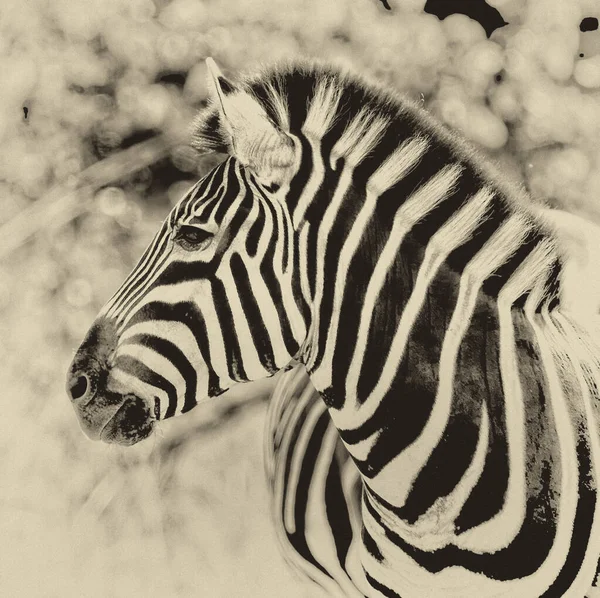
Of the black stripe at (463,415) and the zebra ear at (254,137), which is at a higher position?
the zebra ear at (254,137)

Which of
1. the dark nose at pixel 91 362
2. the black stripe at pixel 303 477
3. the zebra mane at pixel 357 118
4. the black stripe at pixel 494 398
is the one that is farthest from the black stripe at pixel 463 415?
the dark nose at pixel 91 362

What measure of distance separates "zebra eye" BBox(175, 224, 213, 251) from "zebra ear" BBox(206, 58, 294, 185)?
0.12m

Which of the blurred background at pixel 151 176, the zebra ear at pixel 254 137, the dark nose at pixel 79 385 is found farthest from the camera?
the blurred background at pixel 151 176

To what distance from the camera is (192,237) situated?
0.92 m

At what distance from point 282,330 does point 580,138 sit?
2.79 feet

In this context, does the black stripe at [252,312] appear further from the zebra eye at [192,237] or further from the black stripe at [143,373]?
the black stripe at [143,373]

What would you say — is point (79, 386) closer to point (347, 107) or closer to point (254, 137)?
point (254, 137)

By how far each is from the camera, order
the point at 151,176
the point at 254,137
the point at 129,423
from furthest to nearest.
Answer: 1. the point at 151,176
2. the point at 129,423
3. the point at 254,137

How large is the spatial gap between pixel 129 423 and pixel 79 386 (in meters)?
0.10

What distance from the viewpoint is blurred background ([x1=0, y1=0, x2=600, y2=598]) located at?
129 centimetres

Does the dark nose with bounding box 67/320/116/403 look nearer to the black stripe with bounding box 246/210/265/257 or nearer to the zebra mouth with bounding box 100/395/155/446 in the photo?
the zebra mouth with bounding box 100/395/155/446

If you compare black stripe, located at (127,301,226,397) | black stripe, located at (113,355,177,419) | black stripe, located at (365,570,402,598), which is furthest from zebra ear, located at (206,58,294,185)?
black stripe, located at (365,570,402,598)

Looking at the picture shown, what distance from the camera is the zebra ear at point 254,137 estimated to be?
0.86m

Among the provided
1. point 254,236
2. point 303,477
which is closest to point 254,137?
point 254,236
